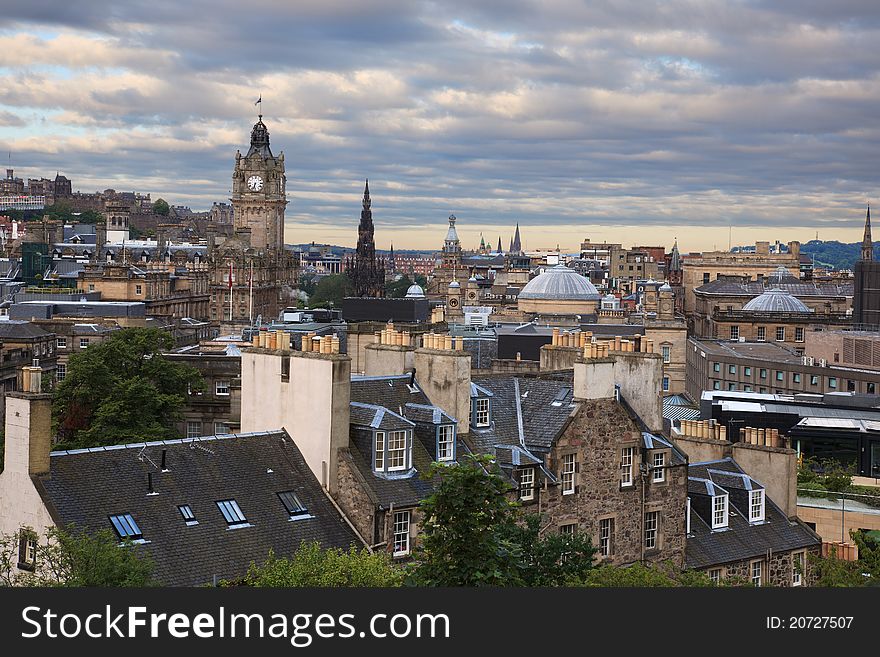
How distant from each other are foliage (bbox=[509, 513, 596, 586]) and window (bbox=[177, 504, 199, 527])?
797cm

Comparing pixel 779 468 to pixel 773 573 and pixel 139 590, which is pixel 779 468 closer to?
pixel 773 573

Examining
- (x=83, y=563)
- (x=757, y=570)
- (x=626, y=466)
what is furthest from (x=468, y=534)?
Result: (x=757, y=570)

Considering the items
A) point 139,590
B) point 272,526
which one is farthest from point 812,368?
point 139,590

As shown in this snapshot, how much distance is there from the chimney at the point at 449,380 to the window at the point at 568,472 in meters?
3.08

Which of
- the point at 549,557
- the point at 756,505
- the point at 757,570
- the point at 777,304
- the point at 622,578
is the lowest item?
the point at 757,570

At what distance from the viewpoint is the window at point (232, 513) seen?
3512 centimetres

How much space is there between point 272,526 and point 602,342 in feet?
43.0

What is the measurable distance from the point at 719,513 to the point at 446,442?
34.5 ft

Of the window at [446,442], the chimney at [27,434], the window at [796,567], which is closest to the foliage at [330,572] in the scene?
the chimney at [27,434]

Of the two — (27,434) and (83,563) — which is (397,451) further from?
(83,563)

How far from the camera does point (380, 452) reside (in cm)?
3806

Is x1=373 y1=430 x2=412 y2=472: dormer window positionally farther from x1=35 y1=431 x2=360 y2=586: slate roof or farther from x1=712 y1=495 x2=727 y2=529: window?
x1=712 y1=495 x2=727 y2=529: window

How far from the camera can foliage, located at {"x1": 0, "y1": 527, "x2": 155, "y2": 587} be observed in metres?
28.5

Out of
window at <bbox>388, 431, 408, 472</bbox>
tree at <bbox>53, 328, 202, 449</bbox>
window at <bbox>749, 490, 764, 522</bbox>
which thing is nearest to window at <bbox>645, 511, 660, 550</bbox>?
window at <bbox>749, 490, 764, 522</bbox>
